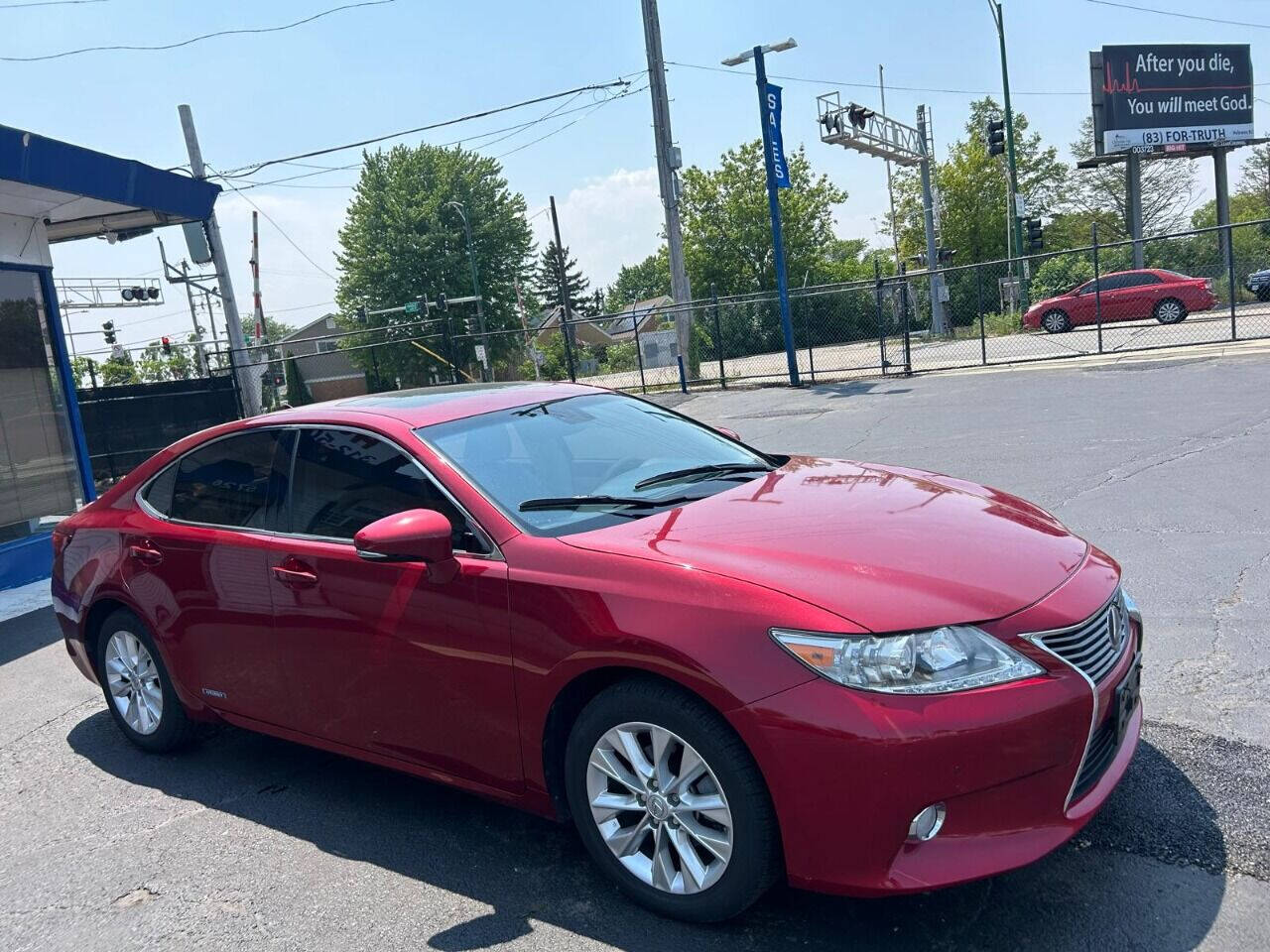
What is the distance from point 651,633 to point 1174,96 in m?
35.7

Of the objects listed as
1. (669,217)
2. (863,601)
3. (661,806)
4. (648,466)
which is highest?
(669,217)

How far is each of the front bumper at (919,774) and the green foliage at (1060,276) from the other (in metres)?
32.1

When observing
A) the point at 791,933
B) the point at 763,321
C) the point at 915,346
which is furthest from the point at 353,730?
the point at 763,321

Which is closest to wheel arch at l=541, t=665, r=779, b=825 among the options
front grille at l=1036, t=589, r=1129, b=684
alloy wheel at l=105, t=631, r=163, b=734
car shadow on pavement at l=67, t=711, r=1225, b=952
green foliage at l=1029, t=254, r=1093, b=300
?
car shadow on pavement at l=67, t=711, r=1225, b=952

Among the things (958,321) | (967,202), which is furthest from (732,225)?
(958,321)

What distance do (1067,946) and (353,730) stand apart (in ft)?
8.12

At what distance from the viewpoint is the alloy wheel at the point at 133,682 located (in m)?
4.56

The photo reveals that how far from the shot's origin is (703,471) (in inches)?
155

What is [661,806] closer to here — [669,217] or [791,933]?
[791,933]

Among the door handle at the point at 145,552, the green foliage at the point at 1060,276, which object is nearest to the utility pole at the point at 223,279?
the door handle at the point at 145,552

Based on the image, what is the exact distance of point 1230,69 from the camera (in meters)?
31.9

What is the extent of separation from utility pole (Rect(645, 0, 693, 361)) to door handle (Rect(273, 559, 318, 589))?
60.5ft

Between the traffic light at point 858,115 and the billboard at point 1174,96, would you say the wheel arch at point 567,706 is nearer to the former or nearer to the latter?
the traffic light at point 858,115

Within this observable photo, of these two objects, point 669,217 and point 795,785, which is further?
point 669,217
